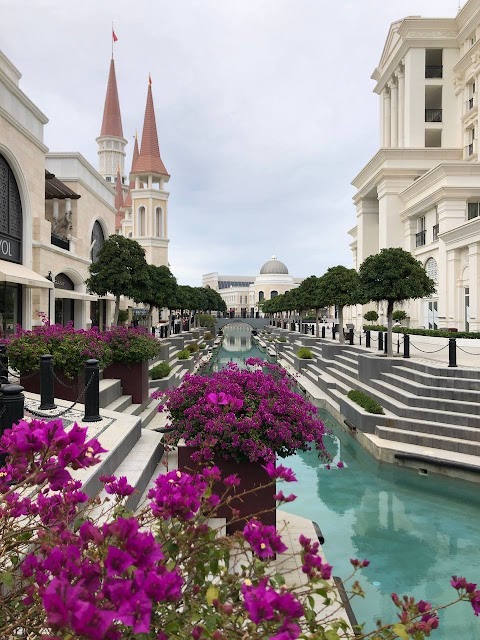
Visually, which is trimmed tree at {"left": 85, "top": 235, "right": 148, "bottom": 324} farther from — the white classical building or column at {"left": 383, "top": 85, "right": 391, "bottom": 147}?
column at {"left": 383, "top": 85, "right": 391, "bottom": 147}

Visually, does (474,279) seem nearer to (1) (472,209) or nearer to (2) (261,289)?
(1) (472,209)

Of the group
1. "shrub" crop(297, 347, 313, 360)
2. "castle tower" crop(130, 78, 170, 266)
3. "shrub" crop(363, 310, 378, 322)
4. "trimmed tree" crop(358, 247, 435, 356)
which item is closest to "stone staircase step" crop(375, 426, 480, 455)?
"trimmed tree" crop(358, 247, 435, 356)

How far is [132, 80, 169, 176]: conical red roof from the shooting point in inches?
2163

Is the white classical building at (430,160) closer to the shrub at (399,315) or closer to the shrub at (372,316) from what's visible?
the shrub at (399,315)

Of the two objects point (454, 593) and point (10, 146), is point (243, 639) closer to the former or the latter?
point (454, 593)

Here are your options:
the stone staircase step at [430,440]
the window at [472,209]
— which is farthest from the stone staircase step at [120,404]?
the window at [472,209]

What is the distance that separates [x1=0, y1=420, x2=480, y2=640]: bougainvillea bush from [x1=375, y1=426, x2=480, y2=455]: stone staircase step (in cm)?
818

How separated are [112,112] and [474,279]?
286 ft

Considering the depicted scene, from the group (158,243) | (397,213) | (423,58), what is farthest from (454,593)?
(158,243)

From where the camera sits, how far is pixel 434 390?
11.4m

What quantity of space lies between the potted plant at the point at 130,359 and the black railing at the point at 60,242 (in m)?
12.2

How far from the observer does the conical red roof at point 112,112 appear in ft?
294

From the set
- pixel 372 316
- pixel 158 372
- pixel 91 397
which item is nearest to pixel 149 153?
pixel 372 316

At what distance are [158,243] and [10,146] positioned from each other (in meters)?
36.2
